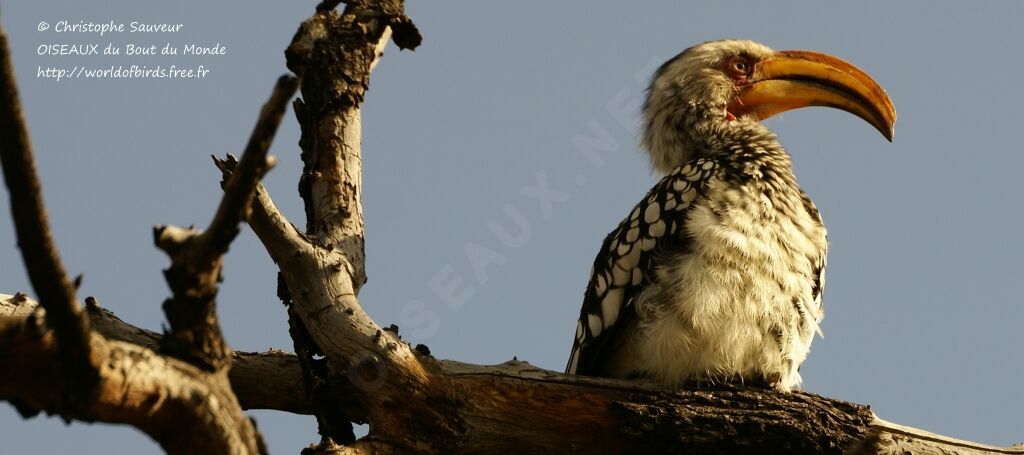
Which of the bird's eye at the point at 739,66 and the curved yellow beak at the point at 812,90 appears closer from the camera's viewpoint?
the curved yellow beak at the point at 812,90

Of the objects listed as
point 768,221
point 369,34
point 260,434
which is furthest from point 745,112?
point 260,434

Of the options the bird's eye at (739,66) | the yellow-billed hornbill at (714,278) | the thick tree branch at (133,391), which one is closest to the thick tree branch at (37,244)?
the thick tree branch at (133,391)

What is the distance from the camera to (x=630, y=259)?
17.3 ft

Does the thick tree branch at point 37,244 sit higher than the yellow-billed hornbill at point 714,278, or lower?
lower

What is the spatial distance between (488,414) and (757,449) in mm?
1106

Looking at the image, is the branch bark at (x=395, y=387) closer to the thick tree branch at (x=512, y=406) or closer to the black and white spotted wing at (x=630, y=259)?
the thick tree branch at (x=512, y=406)

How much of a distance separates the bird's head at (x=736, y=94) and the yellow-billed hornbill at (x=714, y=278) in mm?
251

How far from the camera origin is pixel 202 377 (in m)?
3.07

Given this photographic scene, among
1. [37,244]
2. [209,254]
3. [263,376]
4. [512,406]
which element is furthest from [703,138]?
[37,244]

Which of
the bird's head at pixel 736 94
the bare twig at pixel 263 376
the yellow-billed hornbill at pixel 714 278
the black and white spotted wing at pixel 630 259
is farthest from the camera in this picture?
the bird's head at pixel 736 94

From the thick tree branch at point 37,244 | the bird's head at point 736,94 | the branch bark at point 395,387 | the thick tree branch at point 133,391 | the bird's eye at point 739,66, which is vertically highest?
the bird's eye at point 739,66

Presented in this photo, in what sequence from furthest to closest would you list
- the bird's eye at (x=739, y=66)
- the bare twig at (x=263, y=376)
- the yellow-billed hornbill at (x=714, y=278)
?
the bird's eye at (x=739, y=66), the yellow-billed hornbill at (x=714, y=278), the bare twig at (x=263, y=376)

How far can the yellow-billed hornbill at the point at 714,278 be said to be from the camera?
4.91 meters

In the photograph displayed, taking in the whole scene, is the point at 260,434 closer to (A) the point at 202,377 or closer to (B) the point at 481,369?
(A) the point at 202,377
